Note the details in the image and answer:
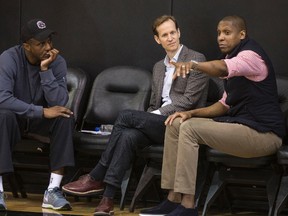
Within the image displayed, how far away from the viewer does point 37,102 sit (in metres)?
6.20

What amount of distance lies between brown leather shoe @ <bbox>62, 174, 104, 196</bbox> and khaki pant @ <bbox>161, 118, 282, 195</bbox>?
0.57 meters

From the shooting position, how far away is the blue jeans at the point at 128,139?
5773 mm

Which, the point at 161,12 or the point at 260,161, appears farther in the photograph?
the point at 161,12

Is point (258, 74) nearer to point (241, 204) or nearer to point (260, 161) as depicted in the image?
point (260, 161)

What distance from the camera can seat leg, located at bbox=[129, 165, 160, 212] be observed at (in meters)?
6.05

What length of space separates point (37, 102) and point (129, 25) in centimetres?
133

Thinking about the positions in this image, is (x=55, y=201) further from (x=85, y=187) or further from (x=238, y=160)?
(x=238, y=160)

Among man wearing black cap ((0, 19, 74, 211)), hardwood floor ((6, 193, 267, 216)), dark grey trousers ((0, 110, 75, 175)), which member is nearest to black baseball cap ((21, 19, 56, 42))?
man wearing black cap ((0, 19, 74, 211))

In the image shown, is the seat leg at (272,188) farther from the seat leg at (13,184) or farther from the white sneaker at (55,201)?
the seat leg at (13,184)

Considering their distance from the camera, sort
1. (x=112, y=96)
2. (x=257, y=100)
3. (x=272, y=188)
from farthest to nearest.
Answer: (x=112, y=96), (x=272, y=188), (x=257, y=100)

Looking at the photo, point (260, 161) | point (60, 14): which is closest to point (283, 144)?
point (260, 161)

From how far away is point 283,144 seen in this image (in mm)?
6070

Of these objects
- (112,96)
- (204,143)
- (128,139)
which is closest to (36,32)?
(112,96)

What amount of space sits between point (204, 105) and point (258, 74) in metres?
0.80
